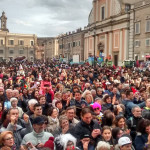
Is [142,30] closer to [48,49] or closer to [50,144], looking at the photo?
[50,144]

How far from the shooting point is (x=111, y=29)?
125ft

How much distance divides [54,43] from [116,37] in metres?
37.9

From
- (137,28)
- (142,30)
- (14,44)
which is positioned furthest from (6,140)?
(14,44)

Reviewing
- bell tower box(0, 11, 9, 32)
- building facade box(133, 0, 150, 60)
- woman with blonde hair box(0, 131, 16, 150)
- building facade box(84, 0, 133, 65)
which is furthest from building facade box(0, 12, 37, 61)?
woman with blonde hair box(0, 131, 16, 150)

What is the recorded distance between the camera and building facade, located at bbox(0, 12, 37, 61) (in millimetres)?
73625

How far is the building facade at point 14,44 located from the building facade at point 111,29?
37.1 metres

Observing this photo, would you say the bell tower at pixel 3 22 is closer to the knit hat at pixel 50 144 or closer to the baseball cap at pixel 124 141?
the knit hat at pixel 50 144

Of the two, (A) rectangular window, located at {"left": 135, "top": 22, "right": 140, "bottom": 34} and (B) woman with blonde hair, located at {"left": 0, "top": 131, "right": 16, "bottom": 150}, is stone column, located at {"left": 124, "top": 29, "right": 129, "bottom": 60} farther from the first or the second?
(B) woman with blonde hair, located at {"left": 0, "top": 131, "right": 16, "bottom": 150}

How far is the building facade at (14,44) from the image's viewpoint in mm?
73625

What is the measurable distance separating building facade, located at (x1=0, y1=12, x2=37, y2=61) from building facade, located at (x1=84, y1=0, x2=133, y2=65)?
3714cm

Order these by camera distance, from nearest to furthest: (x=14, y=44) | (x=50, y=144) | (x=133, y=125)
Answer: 1. (x=50, y=144)
2. (x=133, y=125)
3. (x=14, y=44)

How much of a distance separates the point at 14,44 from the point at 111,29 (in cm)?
4612

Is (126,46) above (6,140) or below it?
above

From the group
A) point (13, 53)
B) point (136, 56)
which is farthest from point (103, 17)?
point (13, 53)
